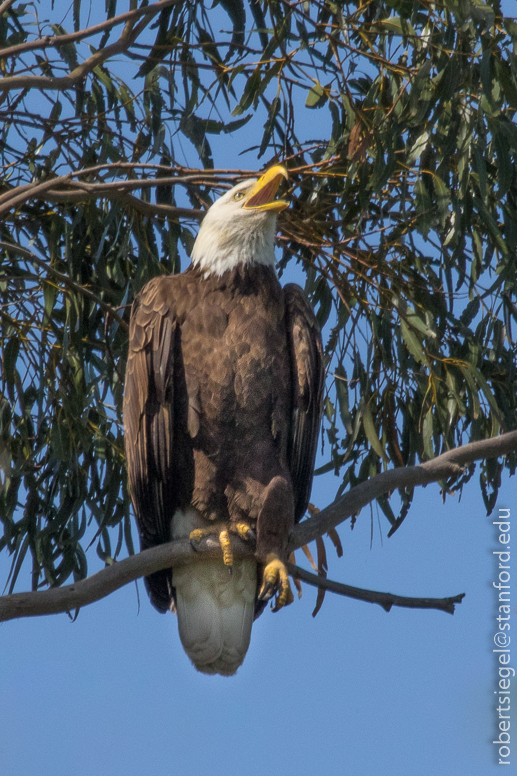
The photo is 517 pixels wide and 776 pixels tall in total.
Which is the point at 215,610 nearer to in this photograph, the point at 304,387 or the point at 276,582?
the point at 276,582

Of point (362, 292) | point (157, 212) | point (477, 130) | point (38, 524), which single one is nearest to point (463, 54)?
point (477, 130)

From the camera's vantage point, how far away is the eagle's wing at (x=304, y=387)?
3.13 meters

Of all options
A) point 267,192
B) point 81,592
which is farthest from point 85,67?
point 81,592

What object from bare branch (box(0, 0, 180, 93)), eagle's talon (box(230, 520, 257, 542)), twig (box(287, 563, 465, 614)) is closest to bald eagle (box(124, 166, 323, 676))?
eagle's talon (box(230, 520, 257, 542))

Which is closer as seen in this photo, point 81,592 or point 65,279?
point 81,592

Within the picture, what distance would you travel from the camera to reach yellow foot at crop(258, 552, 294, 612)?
9.33 feet

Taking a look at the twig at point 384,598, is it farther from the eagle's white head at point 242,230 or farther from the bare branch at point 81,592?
the eagle's white head at point 242,230

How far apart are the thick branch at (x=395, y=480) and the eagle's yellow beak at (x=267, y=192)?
97 centimetres

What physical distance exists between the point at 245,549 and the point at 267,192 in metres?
1.18

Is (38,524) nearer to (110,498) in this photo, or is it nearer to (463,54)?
(110,498)

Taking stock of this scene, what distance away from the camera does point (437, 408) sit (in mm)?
3389

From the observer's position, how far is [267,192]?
3277 mm

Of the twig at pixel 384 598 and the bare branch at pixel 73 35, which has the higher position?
the bare branch at pixel 73 35

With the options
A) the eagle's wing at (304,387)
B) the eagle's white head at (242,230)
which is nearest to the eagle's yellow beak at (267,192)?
the eagle's white head at (242,230)
